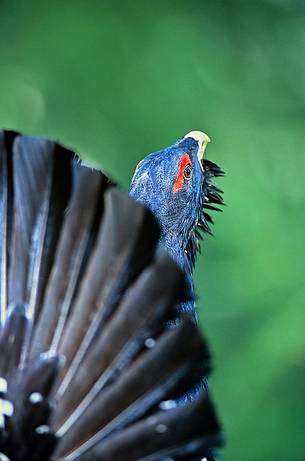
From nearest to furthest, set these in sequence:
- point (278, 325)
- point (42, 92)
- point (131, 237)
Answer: point (131, 237), point (278, 325), point (42, 92)

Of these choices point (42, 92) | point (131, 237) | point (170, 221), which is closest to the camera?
point (131, 237)

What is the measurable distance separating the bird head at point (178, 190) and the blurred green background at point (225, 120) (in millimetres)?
1158

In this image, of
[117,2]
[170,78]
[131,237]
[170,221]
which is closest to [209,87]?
[170,78]

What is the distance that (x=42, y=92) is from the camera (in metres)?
3.79

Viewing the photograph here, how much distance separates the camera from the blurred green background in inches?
139

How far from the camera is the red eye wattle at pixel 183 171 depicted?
2.22 meters

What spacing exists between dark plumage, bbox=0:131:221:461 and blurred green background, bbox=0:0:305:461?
213 cm

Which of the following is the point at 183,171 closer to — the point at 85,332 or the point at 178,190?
the point at 178,190

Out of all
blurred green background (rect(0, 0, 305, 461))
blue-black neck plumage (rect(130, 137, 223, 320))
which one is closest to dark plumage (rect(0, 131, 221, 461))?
blue-black neck plumage (rect(130, 137, 223, 320))

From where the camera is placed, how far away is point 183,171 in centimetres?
225

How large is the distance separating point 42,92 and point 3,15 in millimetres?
366

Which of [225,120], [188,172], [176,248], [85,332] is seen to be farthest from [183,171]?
[225,120]

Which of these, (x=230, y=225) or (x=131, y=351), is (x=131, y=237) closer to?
(x=131, y=351)

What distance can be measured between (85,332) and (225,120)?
8.45 feet
